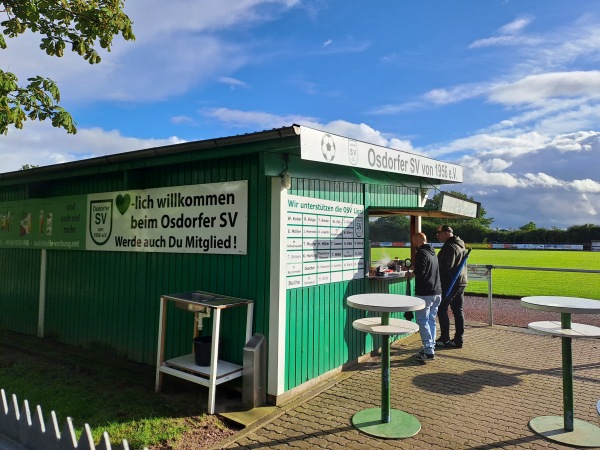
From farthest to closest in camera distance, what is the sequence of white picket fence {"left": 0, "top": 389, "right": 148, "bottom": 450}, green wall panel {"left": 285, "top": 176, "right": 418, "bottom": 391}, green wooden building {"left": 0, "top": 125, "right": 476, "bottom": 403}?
green wall panel {"left": 285, "top": 176, "right": 418, "bottom": 391}, green wooden building {"left": 0, "top": 125, "right": 476, "bottom": 403}, white picket fence {"left": 0, "top": 389, "right": 148, "bottom": 450}

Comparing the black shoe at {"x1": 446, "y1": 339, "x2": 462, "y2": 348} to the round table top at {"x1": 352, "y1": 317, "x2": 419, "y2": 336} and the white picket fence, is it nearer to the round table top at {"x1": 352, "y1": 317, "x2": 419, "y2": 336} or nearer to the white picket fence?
the round table top at {"x1": 352, "y1": 317, "x2": 419, "y2": 336}

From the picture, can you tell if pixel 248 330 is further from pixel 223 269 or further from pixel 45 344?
pixel 45 344

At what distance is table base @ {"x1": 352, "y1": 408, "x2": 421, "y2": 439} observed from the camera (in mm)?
3957

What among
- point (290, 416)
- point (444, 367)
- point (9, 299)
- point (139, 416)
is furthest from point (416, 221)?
point (9, 299)

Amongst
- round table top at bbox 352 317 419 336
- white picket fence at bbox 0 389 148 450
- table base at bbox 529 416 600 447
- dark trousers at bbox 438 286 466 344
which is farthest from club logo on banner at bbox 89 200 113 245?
table base at bbox 529 416 600 447

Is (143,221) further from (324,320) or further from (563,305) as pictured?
(563,305)

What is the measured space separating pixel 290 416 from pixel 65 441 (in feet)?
7.23

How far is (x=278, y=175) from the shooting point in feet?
15.3

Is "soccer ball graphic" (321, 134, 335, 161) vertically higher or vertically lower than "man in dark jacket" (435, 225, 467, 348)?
higher

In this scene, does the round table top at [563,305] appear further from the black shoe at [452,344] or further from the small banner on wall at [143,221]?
the small banner on wall at [143,221]

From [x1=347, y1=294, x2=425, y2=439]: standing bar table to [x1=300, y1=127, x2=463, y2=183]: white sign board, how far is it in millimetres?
1509

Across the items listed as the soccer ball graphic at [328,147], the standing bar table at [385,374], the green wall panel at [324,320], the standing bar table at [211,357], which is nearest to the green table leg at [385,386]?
the standing bar table at [385,374]

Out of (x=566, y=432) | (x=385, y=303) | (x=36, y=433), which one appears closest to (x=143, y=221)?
(x=36, y=433)

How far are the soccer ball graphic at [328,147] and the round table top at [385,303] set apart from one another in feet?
4.90
